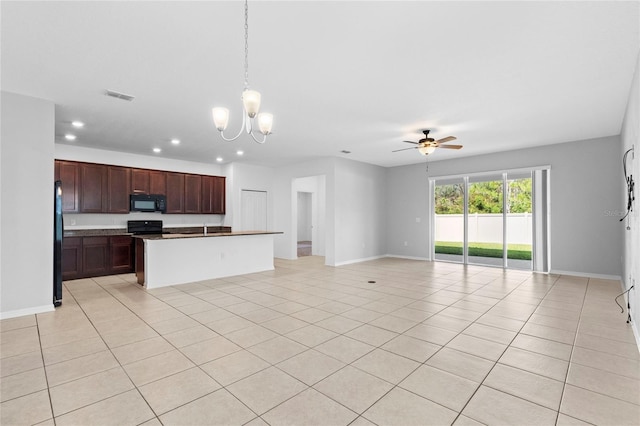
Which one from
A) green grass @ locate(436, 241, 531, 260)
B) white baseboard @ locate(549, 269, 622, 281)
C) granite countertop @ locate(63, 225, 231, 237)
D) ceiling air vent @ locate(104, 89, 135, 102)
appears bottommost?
white baseboard @ locate(549, 269, 622, 281)

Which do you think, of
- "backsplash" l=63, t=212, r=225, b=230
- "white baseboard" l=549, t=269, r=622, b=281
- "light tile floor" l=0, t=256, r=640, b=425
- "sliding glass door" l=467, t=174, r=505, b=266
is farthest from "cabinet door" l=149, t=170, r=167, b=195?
"white baseboard" l=549, t=269, r=622, b=281

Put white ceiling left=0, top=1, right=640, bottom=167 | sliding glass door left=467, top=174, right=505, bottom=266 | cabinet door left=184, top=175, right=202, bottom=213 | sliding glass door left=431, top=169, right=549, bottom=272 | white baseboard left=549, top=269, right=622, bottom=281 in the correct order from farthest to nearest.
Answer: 1. cabinet door left=184, top=175, right=202, bottom=213
2. sliding glass door left=467, top=174, right=505, bottom=266
3. sliding glass door left=431, top=169, right=549, bottom=272
4. white baseboard left=549, top=269, right=622, bottom=281
5. white ceiling left=0, top=1, right=640, bottom=167

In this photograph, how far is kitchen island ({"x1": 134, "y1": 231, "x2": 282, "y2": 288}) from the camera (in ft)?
17.5

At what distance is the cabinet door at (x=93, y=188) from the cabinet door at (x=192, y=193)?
179 centimetres

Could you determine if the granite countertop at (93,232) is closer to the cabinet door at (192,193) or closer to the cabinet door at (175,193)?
the cabinet door at (175,193)

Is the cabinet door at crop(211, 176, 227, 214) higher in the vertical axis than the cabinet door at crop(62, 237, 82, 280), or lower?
higher

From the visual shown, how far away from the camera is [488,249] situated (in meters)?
8.45

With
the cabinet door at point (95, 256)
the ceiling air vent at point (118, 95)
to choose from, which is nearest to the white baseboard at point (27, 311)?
the cabinet door at point (95, 256)

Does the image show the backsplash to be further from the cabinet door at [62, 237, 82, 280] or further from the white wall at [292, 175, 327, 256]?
the white wall at [292, 175, 327, 256]

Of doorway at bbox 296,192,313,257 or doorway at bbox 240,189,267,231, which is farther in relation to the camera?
doorway at bbox 296,192,313,257

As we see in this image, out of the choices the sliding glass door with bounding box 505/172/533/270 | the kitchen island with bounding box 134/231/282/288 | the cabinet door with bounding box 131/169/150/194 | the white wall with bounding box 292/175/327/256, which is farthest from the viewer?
the white wall with bounding box 292/175/327/256

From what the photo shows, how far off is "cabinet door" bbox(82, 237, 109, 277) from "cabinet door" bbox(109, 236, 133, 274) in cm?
9

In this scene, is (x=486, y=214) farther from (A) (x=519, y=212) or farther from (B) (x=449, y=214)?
(B) (x=449, y=214)

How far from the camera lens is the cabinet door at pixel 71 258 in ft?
19.3
